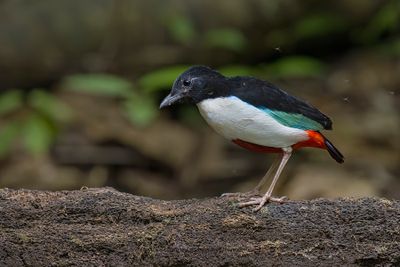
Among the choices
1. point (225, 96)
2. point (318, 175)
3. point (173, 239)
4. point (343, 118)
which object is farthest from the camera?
point (343, 118)

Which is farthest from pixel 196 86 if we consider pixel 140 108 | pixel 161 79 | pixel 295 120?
pixel 140 108

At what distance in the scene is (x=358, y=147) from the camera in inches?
357

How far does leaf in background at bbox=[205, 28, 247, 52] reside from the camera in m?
9.34

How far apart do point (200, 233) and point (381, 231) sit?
896mm

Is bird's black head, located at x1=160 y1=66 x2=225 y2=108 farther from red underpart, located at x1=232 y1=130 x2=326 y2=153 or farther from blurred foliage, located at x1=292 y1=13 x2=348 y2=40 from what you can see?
blurred foliage, located at x1=292 y1=13 x2=348 y2=40

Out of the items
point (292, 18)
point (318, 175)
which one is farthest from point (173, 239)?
point (292, 18)

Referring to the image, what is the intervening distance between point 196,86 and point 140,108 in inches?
130

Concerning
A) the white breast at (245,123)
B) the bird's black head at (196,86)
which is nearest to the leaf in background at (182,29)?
the bird's black head at (196,86)

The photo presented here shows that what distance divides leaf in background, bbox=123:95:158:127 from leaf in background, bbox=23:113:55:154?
2.37 ft

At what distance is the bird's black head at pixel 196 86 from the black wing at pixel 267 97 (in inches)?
3.4

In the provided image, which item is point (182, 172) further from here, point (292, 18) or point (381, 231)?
point (381, 231)

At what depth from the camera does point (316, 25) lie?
32.0 feet

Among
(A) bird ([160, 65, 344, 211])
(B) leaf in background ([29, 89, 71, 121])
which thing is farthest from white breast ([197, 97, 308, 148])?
(B) leaf in background ([29, 89, 71, 121])

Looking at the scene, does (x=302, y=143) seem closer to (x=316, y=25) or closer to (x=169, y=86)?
(x=169, y=86)
